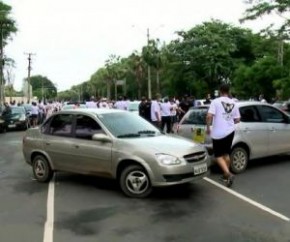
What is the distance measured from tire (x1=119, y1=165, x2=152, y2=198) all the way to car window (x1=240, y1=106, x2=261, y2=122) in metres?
3.71

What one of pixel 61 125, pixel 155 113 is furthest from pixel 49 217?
pixel 155 113

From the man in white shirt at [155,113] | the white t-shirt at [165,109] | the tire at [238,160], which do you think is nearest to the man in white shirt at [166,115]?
the white t-shirt at [165,109]

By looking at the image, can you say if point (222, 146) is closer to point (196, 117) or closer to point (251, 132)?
point (251, 132)

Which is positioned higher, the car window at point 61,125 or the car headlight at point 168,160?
the car window at point 61,125

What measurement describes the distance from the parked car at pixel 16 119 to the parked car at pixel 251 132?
2154cm

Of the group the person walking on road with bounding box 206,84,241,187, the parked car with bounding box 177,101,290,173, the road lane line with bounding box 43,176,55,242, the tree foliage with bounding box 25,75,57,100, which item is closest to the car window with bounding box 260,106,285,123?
the parked car with bounding box 177,101,290,173

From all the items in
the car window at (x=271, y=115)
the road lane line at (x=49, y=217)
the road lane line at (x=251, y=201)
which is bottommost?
the road lane line at (x=49, y=217)

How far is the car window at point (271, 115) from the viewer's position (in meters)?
13.1

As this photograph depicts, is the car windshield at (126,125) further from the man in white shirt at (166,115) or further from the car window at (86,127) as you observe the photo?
the man in white shirt at (166,115)

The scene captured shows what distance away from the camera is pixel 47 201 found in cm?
944

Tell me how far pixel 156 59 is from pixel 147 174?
159 ft

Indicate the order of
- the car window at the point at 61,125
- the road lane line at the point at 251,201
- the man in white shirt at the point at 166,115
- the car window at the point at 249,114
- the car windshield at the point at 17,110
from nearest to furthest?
the road lane line at the point at 251,201, the car window at the point at 61,125, the car window at the point at 249,114, the man in white shirt at the point at 166,115, the car windshield at the point at 17,110

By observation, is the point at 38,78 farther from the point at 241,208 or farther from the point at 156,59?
the point at 241,208

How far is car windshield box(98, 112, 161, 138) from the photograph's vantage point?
1019cm
